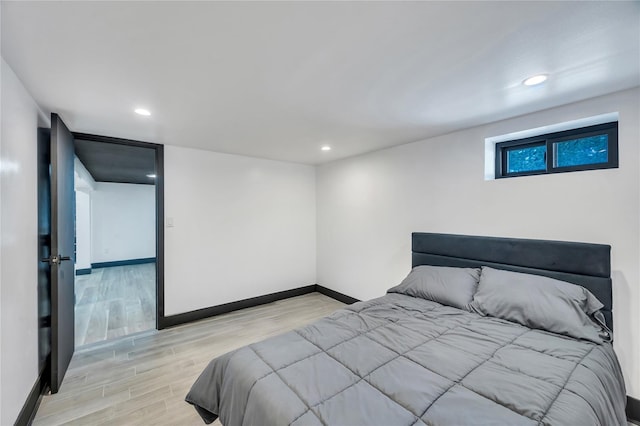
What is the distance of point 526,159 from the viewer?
2.57m

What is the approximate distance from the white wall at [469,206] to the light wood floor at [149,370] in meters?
1.23

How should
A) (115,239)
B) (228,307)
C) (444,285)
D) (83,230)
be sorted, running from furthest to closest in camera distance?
(115,239), (83,230), (228,307), (444,285)

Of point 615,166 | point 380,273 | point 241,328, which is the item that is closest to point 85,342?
point 241,328

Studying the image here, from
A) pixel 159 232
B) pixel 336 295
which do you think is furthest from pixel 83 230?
pixel 336 295

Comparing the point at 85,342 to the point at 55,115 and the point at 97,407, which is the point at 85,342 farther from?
the point at 55,115

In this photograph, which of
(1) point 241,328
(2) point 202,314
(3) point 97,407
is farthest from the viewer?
(2) point 202,314

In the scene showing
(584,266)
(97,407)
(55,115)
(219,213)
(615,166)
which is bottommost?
(97,407)

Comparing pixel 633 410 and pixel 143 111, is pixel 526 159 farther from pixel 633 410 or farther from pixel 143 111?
pixel 143 111

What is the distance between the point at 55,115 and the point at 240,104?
1569 mm

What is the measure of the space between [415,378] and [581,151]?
94.6 inches

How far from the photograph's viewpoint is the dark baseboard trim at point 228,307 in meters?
3.39

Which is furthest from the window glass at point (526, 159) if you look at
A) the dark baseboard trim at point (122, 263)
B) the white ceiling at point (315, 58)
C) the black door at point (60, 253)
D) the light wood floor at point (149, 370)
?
the dark baseboard trim at point (122, 263)

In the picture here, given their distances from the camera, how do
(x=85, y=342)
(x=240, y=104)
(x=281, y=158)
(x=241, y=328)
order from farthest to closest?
(x=281, y=158) → (x=241, y=328) → (x=85, y=342) → (x=240, y=104)

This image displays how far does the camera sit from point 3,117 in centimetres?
154
